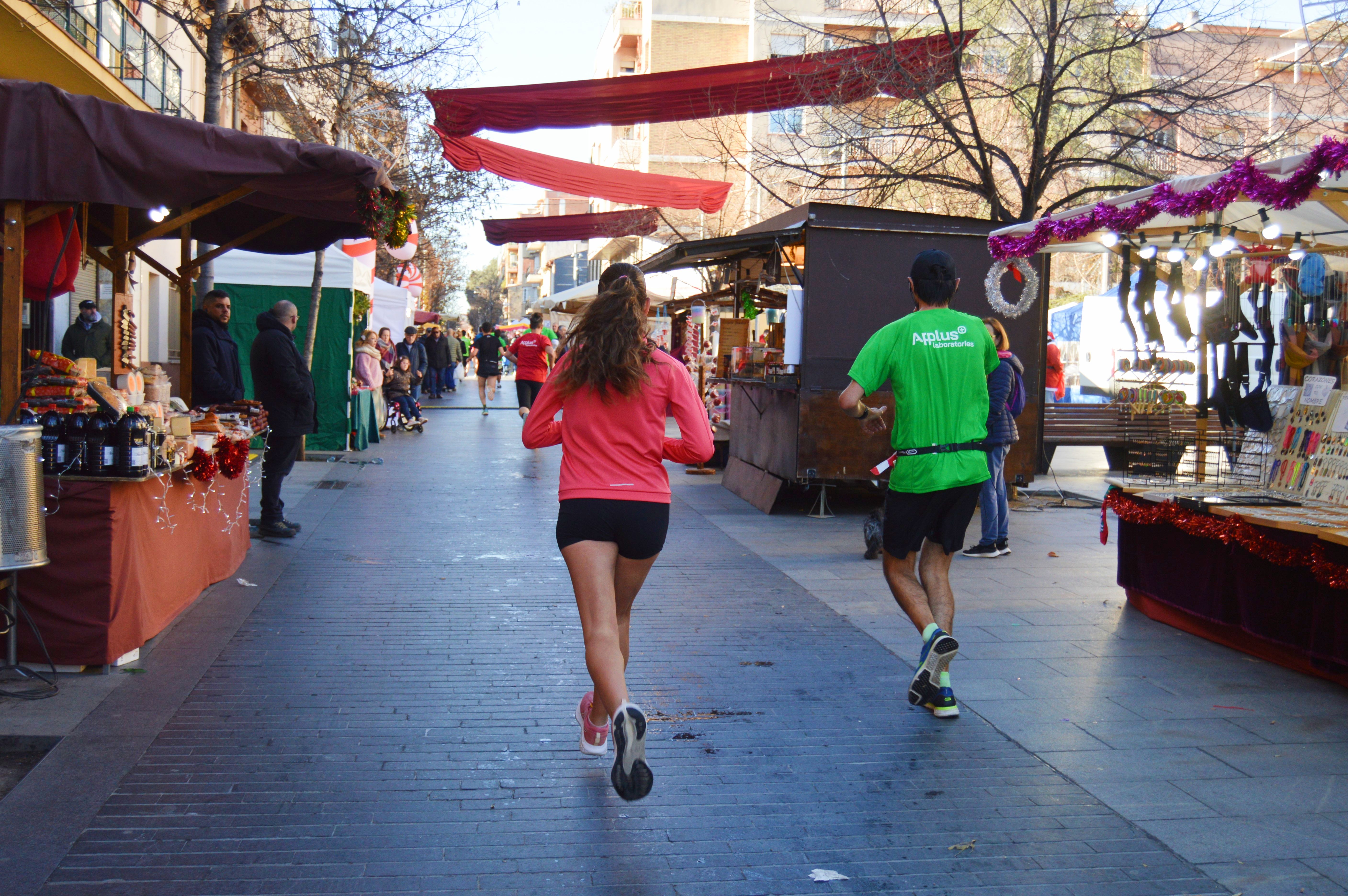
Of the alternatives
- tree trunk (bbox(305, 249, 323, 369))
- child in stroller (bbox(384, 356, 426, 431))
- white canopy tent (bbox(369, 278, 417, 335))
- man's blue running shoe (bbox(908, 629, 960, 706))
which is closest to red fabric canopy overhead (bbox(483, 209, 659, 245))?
white canopy tent (bbox(369, 278, 417, 335))

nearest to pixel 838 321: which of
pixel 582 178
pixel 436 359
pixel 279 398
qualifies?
pixel 279 398

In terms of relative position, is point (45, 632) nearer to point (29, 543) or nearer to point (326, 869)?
point (29, 543)

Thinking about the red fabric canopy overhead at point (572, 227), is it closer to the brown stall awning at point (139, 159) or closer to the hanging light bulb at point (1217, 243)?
the brown stall awning at point (139, 159)

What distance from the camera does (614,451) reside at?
3.70 m

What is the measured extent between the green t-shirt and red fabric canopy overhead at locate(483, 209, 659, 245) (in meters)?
17.1

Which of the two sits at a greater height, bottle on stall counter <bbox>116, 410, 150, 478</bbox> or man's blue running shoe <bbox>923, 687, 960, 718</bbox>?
bottle on stall counter <bbox>116, 410, 150, 478</bbox>

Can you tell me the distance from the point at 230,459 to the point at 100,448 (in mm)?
1739

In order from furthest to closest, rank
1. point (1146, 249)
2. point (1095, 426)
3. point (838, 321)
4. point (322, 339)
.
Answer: point (322, 339), point (1095, 426), point (838, 321), point (1146, 249)

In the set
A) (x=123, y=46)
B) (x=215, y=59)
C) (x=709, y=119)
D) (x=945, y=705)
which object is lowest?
(x=945, y=705)

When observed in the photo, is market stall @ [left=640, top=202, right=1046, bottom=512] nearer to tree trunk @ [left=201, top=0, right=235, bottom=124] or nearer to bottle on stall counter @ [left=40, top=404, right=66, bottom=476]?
tree trunk @ [left=201, top=0, right=235, bottom=124]

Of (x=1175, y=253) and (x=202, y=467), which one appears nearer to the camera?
(x=202, y=467)

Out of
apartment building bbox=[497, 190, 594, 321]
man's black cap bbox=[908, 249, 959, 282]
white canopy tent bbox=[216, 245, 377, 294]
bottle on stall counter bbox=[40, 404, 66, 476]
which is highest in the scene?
apartment building bbox=[497, 190, 594, 321]

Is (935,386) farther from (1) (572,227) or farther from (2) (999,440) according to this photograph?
(1) (572,227)

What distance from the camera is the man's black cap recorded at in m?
4.81
